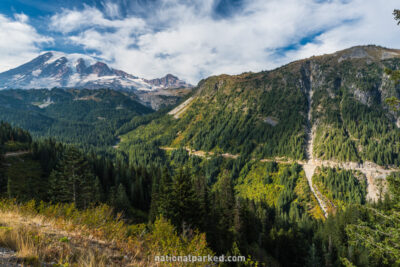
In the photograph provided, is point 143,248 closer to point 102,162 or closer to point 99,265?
point 99,265

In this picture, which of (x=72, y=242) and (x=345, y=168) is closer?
(x=72, y=242)

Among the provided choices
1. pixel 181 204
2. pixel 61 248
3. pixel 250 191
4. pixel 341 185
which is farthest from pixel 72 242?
pixel 341 185

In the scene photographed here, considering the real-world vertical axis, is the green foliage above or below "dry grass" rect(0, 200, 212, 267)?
below

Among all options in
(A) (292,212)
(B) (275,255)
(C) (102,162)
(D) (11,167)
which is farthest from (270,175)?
(D) (11,167)

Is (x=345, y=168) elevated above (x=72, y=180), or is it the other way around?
(x=72, y=180)

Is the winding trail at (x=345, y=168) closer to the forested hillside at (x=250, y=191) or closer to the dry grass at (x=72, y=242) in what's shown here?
the forested hillside at (x=250, y=191)

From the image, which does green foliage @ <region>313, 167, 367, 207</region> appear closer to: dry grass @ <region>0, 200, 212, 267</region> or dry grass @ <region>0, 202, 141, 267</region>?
dry grass @ <region>0, 200, 212, 267</region>

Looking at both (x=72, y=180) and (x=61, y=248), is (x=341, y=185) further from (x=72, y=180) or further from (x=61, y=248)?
(x=61, y=248)

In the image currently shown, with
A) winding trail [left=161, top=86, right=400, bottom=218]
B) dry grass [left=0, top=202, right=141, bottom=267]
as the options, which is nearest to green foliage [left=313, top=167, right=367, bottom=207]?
winding trail [left=161, top=86, right=400, bottom=218]

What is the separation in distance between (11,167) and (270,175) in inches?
5640

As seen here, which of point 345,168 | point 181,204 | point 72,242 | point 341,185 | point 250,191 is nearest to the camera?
point 72,242

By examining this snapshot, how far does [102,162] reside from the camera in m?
73.8

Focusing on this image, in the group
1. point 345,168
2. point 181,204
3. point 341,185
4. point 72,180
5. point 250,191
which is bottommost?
point 250,191

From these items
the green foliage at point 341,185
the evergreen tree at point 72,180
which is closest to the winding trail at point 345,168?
the green foliage at point 341,185
